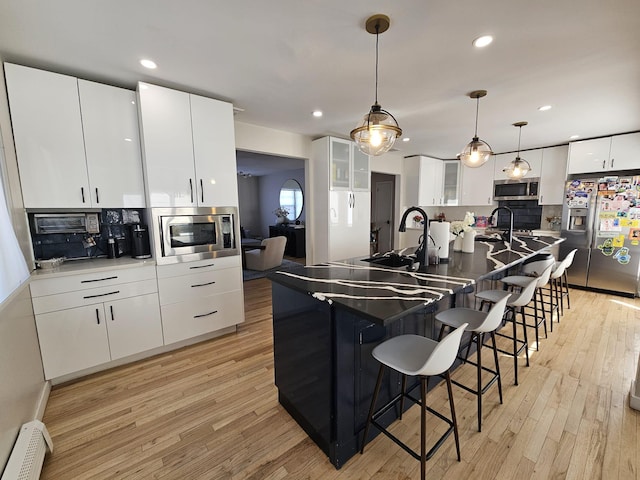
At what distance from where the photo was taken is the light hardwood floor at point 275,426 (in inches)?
58.5

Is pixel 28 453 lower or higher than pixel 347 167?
lower

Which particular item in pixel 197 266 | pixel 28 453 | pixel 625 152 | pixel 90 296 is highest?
pixel 625 152

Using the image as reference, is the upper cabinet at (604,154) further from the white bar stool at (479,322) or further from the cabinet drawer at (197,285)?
the cabinet drawer at (197,285)

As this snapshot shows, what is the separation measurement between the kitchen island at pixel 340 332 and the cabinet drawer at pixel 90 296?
1390mm

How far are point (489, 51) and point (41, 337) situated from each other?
3.89 metres

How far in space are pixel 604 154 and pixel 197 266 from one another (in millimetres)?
5864

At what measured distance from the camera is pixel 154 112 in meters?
2.41

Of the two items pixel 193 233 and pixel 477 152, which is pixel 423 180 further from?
pixel 193 233

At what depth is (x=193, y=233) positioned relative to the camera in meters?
2.70

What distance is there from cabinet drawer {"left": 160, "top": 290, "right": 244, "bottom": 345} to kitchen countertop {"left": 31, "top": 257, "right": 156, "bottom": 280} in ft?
1.56

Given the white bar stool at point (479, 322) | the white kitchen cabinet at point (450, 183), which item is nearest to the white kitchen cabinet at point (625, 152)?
the white kitchen cabinet at point (450, 183)

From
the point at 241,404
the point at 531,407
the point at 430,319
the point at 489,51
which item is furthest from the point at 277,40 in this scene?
the point at 531,407

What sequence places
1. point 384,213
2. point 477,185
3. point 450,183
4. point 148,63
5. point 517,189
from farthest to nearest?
point 384,213, point 450,183, point 477,185, point 517,189, point 148,63

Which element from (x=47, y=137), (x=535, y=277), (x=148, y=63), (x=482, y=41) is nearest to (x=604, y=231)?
(x=535, y=277)
